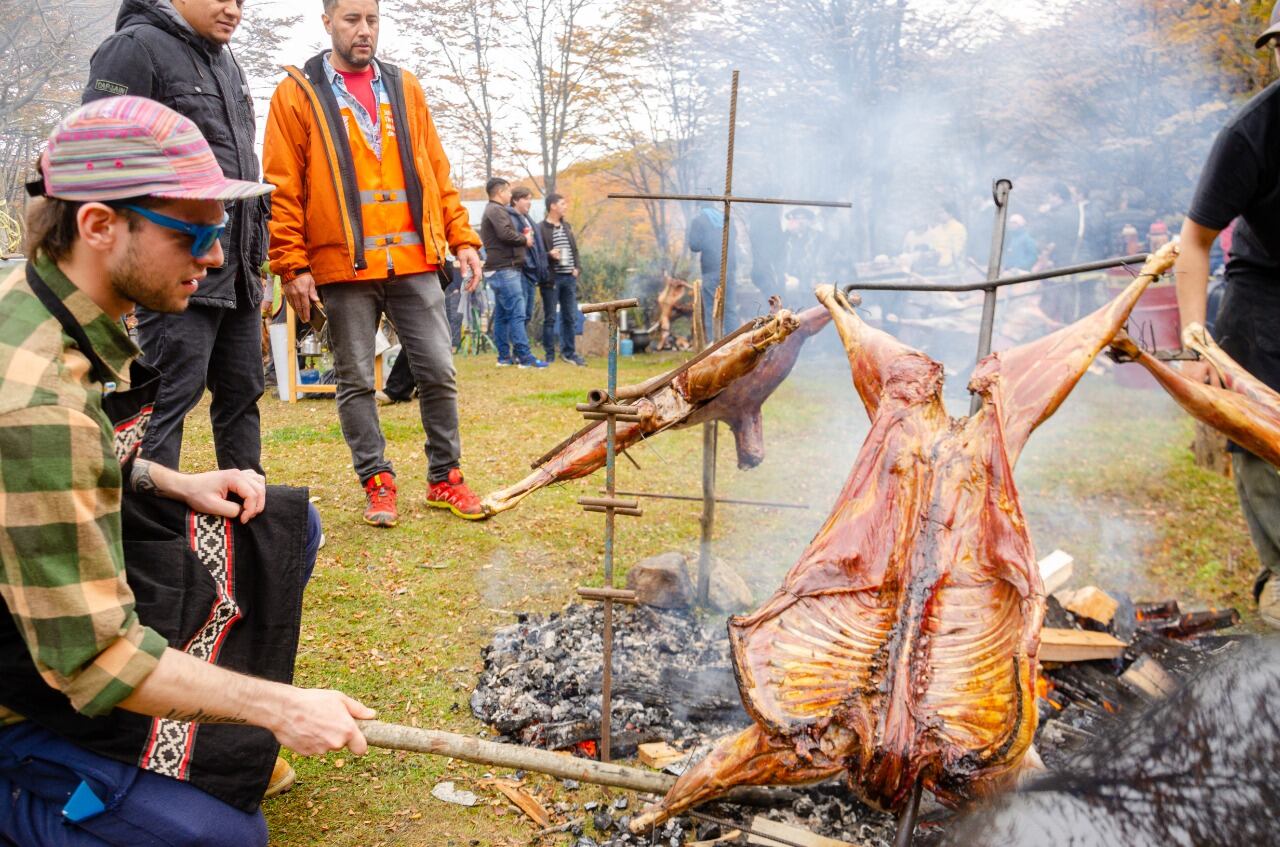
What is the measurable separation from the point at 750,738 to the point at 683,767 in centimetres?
63

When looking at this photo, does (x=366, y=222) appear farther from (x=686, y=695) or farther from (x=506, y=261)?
(x=506, y=261)

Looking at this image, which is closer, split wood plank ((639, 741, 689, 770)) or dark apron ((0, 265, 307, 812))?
dark apron ((0, 265, 307, 812))

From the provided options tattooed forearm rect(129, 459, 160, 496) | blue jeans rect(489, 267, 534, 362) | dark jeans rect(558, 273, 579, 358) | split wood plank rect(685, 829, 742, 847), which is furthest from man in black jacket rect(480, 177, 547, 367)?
split wood plank rect(685, 829, 742, 847)

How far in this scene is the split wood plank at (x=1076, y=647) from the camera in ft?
11.4

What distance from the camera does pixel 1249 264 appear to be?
12.0ft

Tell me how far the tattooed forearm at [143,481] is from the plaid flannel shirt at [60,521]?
641 millimetres

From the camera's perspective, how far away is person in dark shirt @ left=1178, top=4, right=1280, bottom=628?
131 inches

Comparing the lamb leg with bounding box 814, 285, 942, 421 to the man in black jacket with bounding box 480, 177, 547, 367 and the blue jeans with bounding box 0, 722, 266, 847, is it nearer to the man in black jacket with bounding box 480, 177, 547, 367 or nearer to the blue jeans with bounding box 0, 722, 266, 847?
the blue jeans with bounding box 0, 722, 266, 847

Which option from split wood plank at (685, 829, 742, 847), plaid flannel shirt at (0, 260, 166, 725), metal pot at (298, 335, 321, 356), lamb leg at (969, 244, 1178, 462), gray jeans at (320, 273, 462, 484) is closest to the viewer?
plaid flannel shirt at (0, 260, 166, 725)

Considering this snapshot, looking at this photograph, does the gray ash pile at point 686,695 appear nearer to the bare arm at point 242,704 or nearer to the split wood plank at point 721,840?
the split wood plank at point 721,840

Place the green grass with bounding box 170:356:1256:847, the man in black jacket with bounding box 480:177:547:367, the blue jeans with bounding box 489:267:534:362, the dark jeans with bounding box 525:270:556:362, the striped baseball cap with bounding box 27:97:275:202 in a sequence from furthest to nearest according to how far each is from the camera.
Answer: the dark jeans with bounding box 525:270:556:362 < the blue jeans with bounding box 489:267:534:362 < the man in black jacket with bounding box 480:177:547:367 < the green grass with bounding box 170:356:1256:847 < the striped baseball cap with bounding box 27:97:275:202

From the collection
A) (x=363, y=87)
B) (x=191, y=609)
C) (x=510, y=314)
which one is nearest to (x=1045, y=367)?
(x=191, y=609)

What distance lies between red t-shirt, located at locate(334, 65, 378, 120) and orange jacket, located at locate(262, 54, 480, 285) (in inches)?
3.2

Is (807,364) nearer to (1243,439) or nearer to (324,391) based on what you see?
(324,391)
